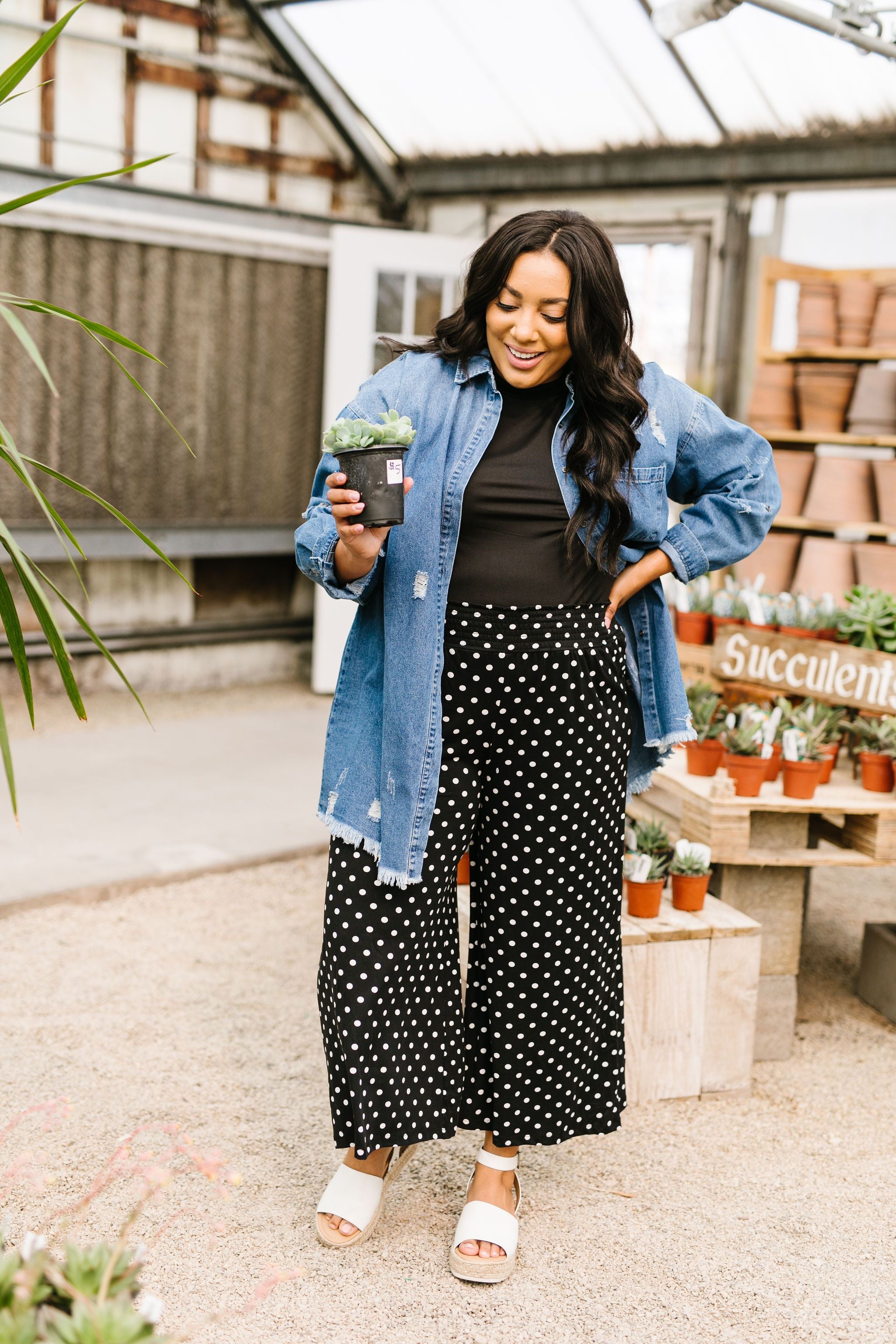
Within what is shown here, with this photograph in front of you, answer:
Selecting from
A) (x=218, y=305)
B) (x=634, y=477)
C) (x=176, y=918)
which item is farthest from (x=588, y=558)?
(x=218, y=305)

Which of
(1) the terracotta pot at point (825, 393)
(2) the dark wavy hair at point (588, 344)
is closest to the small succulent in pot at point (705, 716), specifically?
(2) the dark wavy hair at point (588, 344)

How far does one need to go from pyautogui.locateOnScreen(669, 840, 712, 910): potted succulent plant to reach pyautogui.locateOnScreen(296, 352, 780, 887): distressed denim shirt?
607 millimetres

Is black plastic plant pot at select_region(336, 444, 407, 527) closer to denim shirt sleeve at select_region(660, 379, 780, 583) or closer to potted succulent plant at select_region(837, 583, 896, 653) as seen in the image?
denim shirt sleeve at select_region(660, 379, 780, 583)

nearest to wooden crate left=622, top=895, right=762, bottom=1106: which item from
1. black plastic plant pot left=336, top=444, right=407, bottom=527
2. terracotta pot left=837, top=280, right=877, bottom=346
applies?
black plastic plant pot left=336, top=444, right=407, bottom=527

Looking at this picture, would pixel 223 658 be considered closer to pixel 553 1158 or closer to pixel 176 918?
pixel 176 918

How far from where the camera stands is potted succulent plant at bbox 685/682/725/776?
9.84 ft

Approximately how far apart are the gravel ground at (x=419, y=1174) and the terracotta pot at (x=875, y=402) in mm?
2272

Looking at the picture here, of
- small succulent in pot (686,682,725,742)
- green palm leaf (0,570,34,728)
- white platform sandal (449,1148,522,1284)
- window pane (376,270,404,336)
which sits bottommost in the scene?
white platform sandal (449,1148,522,1284)

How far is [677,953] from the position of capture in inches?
105

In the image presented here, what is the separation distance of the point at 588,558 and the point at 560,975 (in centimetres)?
67

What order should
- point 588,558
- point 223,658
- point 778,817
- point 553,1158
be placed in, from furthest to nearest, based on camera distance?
point 223,658 < point 778,817 < point 553,1158 < point 588,558

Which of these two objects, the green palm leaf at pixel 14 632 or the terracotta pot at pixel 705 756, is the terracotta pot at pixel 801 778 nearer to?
the terracotta pot at pixel 705 756

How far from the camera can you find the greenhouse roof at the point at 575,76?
16.4 feet

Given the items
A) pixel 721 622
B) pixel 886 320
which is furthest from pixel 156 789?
pixel 886 320
